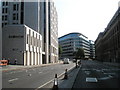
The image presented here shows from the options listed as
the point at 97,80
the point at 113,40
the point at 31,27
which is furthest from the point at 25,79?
the point at 113,40

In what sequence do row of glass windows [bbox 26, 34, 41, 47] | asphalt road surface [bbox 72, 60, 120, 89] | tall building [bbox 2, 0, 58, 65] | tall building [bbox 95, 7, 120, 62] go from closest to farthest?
asphalt road surface [bbox 72, 60, 120, 89] → tall building [bbox 2, 0, 58, 65] → row of glass windows [bbox 26, 34, 41, 47] → tall building [bbox 95, 7, 120, 62]

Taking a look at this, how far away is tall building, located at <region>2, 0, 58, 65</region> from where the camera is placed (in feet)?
200

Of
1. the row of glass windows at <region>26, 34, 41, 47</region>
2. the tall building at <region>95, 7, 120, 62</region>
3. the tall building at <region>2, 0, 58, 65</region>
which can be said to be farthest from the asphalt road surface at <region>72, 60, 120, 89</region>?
the tall building at <region>95, 7, 120, 62</region>

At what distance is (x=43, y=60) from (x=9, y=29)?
99.9ft

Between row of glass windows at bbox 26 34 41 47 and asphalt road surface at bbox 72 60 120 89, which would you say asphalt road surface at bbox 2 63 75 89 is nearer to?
asphalt road surface at bbox 72 60 120 89

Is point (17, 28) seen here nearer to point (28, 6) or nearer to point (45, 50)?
point (28, 6)

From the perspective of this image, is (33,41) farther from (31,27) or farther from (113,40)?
(113,40)

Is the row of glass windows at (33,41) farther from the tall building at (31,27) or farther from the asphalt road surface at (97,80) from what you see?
the asphalt road surface at (97,80)

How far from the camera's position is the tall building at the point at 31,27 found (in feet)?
200

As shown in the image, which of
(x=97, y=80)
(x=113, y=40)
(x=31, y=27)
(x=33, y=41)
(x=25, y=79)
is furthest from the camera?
(x=31, y=27)

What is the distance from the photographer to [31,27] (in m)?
82.9

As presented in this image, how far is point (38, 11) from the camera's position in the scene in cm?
8319

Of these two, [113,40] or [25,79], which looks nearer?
[25,79]

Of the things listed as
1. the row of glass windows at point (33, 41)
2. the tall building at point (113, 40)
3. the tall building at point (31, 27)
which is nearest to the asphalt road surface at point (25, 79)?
the tall building at point (31, 27)
